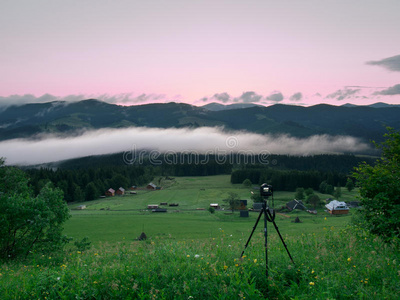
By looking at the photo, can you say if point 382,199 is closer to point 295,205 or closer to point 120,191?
point 295,205

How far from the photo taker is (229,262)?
7875mm

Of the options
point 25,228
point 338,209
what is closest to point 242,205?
point 338,209

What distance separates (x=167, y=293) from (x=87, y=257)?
14.5 feet

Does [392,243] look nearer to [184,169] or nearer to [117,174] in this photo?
[117,174]

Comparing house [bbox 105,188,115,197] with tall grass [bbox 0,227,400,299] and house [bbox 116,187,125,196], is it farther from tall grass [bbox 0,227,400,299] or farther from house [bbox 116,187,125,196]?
tall grass [bbox 0,227,400,299]

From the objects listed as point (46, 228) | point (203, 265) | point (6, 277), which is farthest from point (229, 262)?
point (46, 228)

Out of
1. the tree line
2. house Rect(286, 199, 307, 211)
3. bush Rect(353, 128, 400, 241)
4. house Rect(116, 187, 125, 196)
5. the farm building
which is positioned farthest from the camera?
house Rect(116, 187, 125, 196)

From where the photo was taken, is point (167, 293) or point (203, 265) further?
point (203, 265)

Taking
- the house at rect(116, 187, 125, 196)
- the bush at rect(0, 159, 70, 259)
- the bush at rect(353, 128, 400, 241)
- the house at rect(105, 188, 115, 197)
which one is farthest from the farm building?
the bush at rect(353, 128, 400, 241)

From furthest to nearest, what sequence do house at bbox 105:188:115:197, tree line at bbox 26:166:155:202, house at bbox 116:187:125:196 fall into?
house at bbox 116:187:125:196, house at bbox 105:188:115:197, tree line at bbox 26:166:155:202

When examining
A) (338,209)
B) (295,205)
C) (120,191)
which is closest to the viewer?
(338,209)

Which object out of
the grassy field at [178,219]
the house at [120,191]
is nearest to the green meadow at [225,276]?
the grassy field at [178,219]

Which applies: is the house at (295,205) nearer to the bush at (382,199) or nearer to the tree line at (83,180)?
the tree line at (83,180)

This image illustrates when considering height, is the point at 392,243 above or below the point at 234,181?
above
